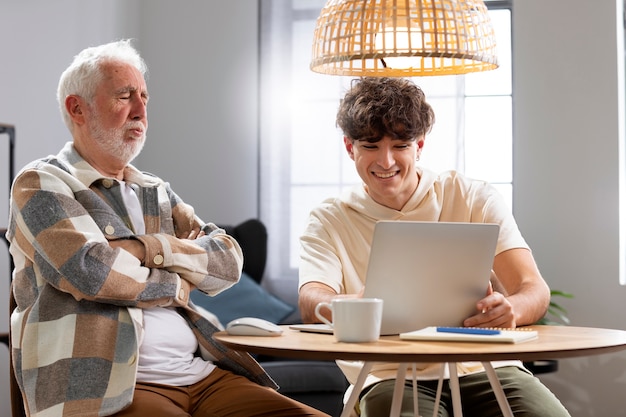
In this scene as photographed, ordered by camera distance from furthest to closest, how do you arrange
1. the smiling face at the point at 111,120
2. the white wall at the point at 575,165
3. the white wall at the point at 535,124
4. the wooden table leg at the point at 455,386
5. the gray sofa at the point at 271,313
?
the white wall at the point at 575,165, the white wall at the point at 535,124, the gray sofa at the point at 271,313, the smiling face at the point at 111,120, the wooden table leg at the point at 455,386

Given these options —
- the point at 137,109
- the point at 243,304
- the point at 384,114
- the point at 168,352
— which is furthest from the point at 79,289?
the point at 243,304

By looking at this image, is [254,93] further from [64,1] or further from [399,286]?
[399,286]

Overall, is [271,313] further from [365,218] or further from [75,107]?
[75,107]

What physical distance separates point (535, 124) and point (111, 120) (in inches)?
111

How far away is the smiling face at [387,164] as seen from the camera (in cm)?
220

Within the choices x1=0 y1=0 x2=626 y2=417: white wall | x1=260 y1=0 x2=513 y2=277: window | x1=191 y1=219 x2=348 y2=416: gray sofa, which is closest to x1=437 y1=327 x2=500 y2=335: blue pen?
x1=191 y1=219 x2=348 y2=416: gray sofa

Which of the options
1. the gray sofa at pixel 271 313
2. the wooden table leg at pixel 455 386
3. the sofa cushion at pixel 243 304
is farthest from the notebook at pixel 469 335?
the sofa cushion at pixel 243 304

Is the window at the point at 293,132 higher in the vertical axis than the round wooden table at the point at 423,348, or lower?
higher

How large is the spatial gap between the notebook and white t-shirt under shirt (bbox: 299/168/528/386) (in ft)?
1.61

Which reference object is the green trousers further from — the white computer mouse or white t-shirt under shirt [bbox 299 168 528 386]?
the white computer mouse

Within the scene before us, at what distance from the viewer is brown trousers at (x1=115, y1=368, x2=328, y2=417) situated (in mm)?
1886

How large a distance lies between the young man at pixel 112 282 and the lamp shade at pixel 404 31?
519 mm

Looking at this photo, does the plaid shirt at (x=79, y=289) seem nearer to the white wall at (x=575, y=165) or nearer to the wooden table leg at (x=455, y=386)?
the wooden table leg at (x=455, y=386)

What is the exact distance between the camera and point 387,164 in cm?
218
